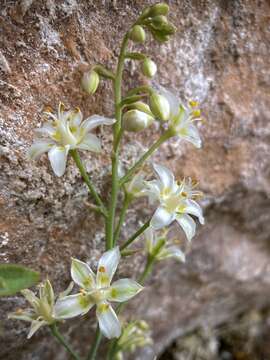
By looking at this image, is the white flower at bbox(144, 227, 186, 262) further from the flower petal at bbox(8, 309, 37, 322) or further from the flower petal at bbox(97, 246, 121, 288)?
the flower petal at bbox(8, 309, 37, 322)

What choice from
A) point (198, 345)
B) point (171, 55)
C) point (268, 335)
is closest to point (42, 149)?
point (171, 55)

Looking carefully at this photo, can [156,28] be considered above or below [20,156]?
above

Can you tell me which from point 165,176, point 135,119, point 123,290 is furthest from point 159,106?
point 123,290

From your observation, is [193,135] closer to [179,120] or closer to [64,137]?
[179,120]

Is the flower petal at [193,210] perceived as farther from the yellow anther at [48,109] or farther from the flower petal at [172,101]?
the yellow anther at [48,109]

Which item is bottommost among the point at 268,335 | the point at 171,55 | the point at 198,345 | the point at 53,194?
the point at 268,335

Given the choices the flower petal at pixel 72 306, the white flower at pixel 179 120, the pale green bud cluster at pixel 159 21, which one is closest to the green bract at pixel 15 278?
the flower petal at pixel 72 306

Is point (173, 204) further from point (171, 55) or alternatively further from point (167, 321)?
point (167, 321)
